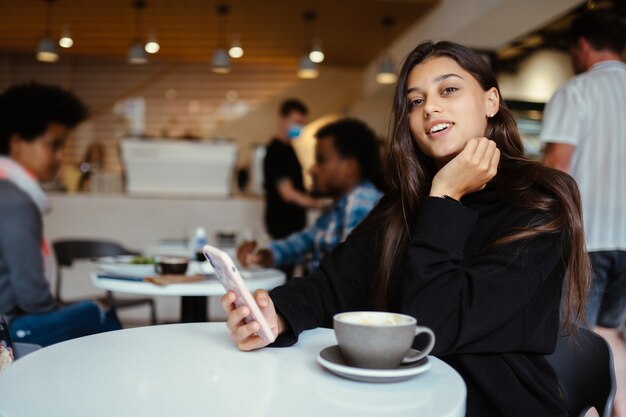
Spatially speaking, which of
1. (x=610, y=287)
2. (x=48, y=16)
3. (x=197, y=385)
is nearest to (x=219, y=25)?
(x=48, y=16)

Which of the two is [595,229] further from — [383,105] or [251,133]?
[251,133]

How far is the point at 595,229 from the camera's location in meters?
2.69

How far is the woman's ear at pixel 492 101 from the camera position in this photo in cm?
144

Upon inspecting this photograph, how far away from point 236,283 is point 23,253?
1461mm

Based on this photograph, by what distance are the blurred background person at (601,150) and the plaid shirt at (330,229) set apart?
0.81 meters

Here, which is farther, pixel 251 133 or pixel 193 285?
pixel 251 133

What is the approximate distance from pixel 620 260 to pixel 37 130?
2387 mm

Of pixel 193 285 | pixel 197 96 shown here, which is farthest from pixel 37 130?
pixel 197 96

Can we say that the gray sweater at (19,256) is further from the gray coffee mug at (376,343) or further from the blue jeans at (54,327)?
the gray coffee mug at (376,343)

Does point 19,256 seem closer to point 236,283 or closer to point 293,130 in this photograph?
point 236,283

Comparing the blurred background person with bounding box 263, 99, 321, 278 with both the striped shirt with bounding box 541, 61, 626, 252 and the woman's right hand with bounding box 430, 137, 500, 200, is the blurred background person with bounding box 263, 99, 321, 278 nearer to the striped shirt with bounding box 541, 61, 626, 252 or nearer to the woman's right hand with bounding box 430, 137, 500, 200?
the striped shirt with bounding box 541, 61, 626, 252

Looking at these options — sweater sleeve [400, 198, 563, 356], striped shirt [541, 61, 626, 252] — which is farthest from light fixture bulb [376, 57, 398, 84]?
sweater sleeve [400, 198, 563, 356]

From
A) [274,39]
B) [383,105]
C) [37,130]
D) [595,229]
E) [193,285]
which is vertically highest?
[274,39]

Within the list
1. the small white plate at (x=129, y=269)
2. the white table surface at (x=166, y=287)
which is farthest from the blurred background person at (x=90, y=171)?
the white table surface at (x=166, y=287)
